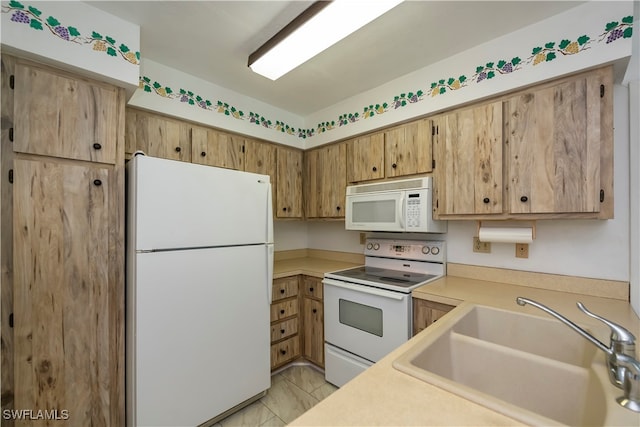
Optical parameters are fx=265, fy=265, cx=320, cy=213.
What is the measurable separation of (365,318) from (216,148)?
1832mm

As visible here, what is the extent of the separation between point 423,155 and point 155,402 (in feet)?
7.60

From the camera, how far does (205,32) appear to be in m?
1.63

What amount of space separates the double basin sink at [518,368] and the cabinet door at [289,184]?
1.83m

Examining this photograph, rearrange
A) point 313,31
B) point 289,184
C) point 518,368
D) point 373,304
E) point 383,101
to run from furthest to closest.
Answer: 1. point 289,184
2. point 383,101
3. point 373,304
4. point 313,31
5. point 518,368

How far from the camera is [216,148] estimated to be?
2277 millimetres

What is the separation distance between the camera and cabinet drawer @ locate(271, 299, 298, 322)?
226 centimetres

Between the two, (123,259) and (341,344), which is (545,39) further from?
(123,259)

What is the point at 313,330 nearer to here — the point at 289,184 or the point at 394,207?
the point at 394,207

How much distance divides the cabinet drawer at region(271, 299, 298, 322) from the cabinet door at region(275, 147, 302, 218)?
84 cm

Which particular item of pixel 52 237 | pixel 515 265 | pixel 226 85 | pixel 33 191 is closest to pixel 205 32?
pixel 226 85

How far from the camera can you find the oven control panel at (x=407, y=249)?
213 cm

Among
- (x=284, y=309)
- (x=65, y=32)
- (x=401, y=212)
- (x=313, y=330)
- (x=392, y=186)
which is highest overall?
(x=65, y=32)

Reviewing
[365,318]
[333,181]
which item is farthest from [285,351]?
[333,181]

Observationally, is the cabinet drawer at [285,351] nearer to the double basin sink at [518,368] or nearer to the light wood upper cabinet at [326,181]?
the light wood upper cabinet at [326,181]
